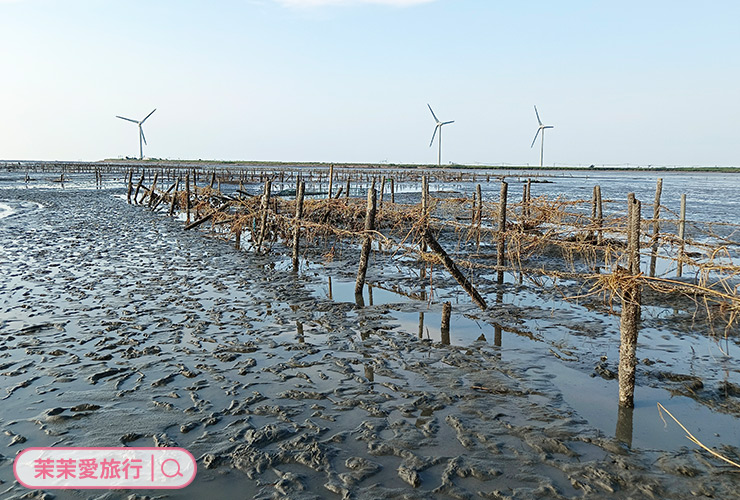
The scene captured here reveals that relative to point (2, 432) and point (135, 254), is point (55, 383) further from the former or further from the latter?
point (135, 254)

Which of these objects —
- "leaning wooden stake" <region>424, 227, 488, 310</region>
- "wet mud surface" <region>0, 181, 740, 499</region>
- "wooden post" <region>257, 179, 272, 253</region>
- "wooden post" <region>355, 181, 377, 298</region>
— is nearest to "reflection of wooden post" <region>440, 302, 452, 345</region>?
"wet mud surface" <region>0, 181, 740, 499</region>

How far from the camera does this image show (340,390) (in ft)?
20.6

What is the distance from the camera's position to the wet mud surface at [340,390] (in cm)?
459

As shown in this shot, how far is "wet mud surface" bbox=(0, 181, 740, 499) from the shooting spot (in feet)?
15.1

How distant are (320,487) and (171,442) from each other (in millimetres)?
1642

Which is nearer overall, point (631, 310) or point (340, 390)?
point (631, 310)

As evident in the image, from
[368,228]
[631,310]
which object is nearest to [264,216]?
[368,228]

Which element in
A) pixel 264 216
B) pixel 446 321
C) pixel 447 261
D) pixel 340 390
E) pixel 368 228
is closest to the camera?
pixel 340 390

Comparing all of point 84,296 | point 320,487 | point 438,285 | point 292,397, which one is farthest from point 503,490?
point 84,296

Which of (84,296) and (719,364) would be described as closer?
(719,364)

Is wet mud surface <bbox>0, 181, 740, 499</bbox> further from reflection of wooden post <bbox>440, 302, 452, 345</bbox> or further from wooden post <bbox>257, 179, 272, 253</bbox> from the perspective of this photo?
wooden post <bbox>257, 179, 272, 253</bbox>

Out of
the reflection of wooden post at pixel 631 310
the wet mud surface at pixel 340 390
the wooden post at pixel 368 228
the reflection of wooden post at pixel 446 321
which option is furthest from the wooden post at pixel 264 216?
the reflection of wooden post at pixel 631 310

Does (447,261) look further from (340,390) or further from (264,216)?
(264,216)

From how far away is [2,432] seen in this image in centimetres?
512
